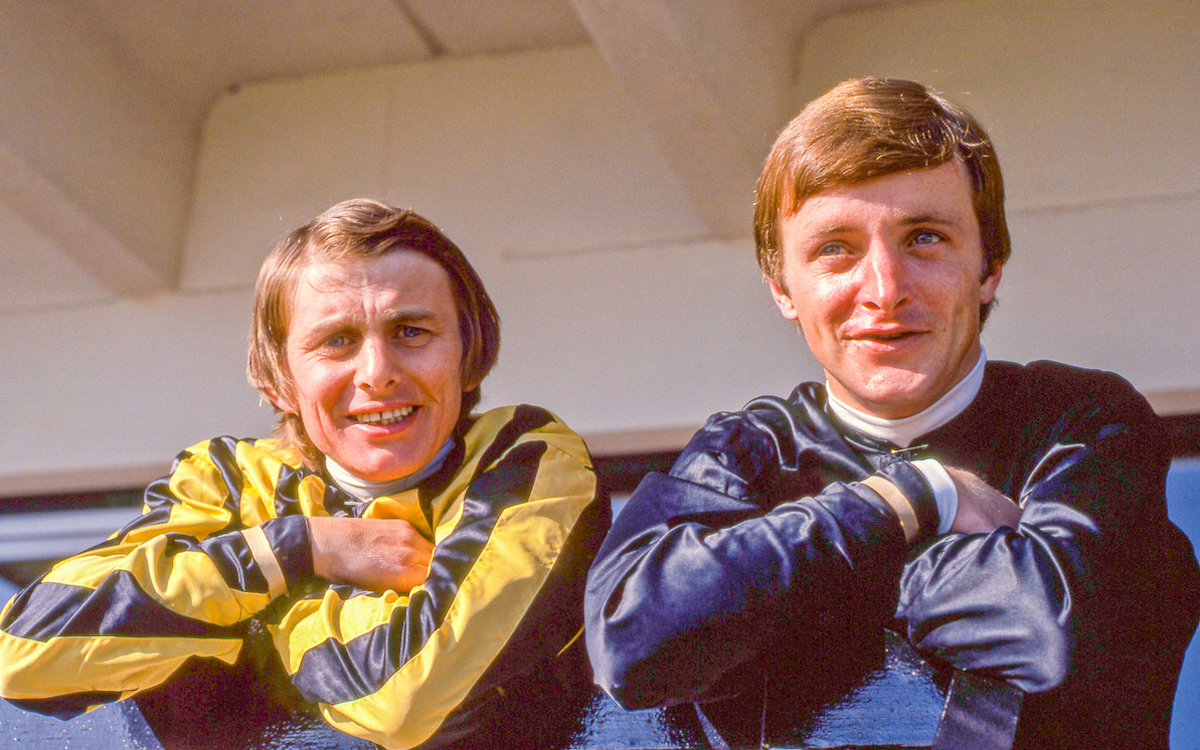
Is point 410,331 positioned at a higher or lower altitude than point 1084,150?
lower

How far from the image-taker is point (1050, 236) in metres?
2.84

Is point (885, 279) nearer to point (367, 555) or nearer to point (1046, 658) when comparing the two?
point (1046, 658)

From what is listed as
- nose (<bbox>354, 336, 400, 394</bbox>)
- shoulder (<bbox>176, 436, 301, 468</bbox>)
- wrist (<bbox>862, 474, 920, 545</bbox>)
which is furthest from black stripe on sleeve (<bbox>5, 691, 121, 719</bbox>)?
wrist (<bbox>862, 474, 920, 545</bbox>)

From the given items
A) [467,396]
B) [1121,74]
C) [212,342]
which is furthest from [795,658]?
[212,342]

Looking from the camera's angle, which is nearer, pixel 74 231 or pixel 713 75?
pixel 713 75

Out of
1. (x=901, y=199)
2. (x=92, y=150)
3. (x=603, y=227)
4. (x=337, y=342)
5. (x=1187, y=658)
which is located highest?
(x=92, y=150)

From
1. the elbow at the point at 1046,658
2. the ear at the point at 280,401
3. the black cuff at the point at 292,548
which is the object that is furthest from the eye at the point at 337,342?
the elbow at the point at 1046,658

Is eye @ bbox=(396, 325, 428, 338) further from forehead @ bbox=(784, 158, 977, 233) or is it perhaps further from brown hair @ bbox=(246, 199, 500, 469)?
forehead @ bbox=(784, 158, 977, 233)

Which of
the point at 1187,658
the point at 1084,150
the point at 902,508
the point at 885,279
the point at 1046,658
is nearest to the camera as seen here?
the point at 1046,658

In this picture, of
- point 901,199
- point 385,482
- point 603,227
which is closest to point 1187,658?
point 901,199

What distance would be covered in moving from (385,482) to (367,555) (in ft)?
0.47

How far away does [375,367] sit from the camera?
1.42 m

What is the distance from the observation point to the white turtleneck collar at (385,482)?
58.7 inches

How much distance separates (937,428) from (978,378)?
3.2 inches
